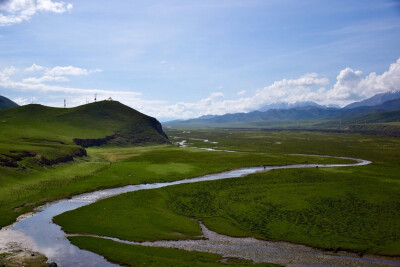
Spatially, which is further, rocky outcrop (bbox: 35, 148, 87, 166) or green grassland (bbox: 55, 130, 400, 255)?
rocky outcrop (bbox: 35, 148, 87, 166)

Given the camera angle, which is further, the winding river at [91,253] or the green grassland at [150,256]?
the winding river at [91,253]

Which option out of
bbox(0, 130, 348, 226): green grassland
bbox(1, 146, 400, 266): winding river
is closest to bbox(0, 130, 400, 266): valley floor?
bbox(0, 130, 348, 226): green grassland

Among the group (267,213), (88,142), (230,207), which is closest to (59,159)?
(230,207)

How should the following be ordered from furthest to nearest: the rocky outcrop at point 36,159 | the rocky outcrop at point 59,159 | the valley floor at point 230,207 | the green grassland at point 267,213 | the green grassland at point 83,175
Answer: the rocky outcrop at point 59,159, the rocky outcrop at point 36,159, the green grassland at point 83,175, the green grassland at point 267,213, the valley floor at point 230,207

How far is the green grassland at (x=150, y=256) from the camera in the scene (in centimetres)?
3694

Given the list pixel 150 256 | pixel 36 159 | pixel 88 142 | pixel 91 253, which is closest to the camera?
pixel 150 256

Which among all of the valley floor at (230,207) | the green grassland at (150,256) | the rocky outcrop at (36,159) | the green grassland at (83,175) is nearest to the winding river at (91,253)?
the green grassland at (150,256)

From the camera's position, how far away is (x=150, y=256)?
3903cm

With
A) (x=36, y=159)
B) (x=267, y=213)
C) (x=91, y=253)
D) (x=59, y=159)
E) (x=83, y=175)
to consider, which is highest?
(x=36, y=159)

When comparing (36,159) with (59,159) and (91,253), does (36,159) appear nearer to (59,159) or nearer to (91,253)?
(59,159)

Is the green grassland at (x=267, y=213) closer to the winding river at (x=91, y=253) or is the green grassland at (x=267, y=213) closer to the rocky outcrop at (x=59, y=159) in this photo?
the winding river at (x=91, y=253)

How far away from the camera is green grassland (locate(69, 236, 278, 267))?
3694 cm

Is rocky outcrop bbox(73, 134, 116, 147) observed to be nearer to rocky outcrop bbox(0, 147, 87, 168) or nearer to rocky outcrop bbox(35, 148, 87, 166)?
rocky outcrop bbox(35, 148, 87, 166)

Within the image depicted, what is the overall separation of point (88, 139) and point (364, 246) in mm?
177294
